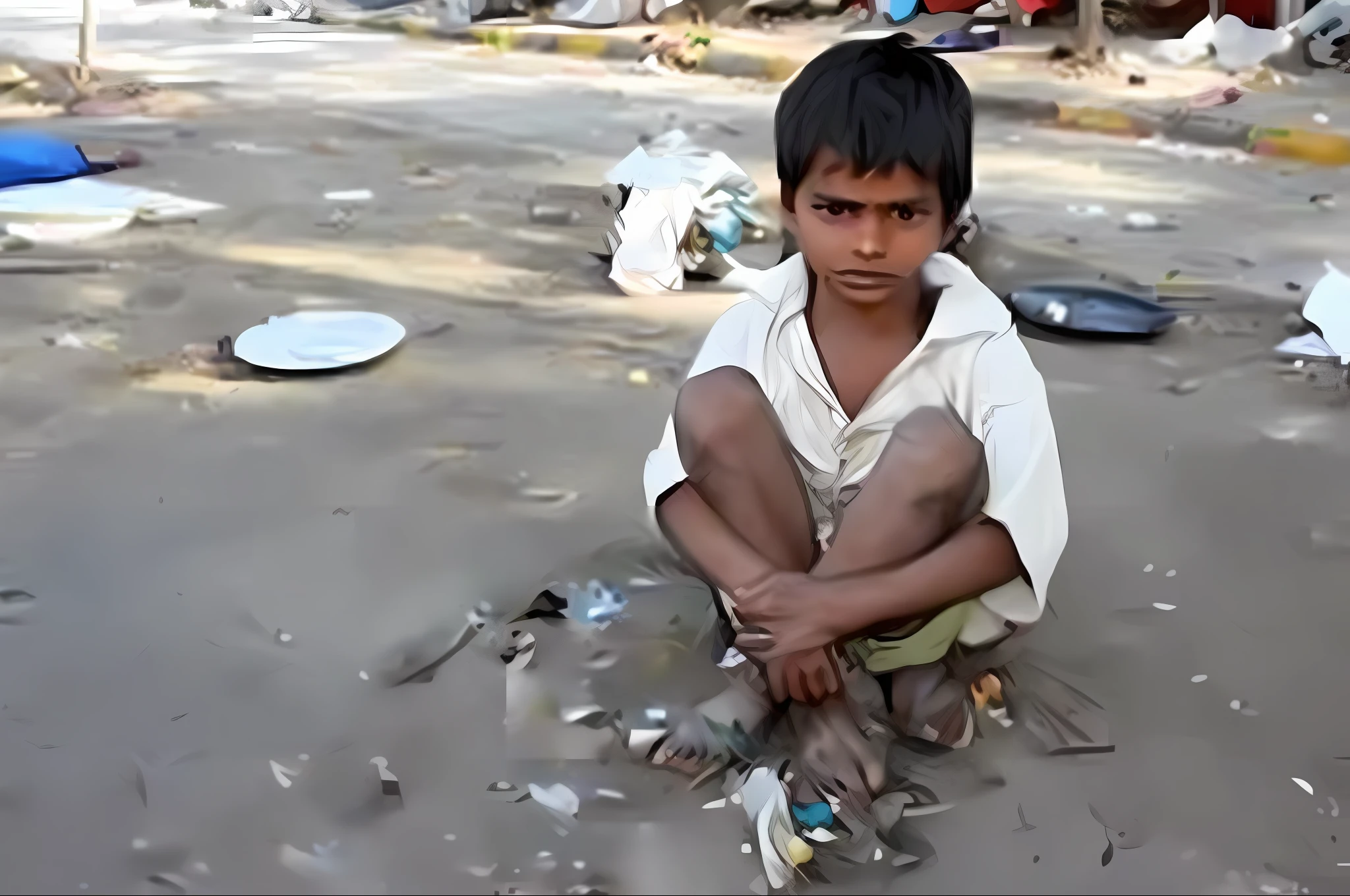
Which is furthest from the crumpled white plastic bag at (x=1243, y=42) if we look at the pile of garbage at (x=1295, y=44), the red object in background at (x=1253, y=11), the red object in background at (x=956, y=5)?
the red object in background at (x=956, y=5)

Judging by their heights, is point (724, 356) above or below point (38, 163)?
below

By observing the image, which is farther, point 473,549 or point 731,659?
point 473,549

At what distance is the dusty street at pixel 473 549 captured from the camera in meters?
1.27

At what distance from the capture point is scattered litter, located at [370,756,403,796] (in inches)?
52.9

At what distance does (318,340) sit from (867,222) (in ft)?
5.64

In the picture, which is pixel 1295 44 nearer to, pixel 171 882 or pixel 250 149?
pixel 250 149

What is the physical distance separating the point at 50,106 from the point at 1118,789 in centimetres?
582

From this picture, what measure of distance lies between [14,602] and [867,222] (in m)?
1.30

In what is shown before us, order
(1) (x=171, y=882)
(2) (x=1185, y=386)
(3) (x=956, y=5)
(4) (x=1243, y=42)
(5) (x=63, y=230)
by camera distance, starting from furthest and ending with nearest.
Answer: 1. (3) (x=956, y=5)
2. (4) (x=1243, y=42)
3. (5) (x=63, y=230)
4. (2) (x=1185, y=386)
5. (1) (x=171, y=882)

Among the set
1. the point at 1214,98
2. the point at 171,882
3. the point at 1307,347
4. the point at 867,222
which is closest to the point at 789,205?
the point at 867,222

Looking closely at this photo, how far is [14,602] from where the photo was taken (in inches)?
66.8

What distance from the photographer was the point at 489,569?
181cm

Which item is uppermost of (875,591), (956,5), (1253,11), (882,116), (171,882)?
(956,5)

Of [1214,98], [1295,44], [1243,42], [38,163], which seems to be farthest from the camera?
[1243,42]
